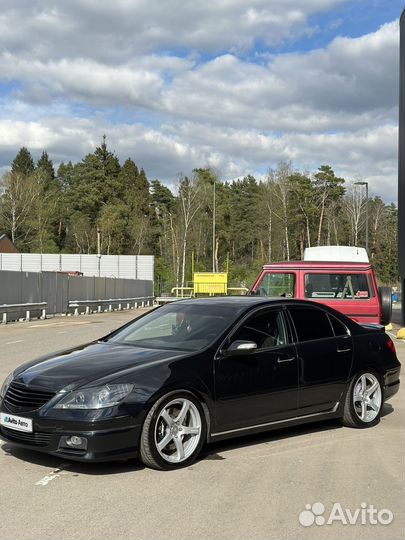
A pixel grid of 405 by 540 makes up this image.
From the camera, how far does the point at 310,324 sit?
705 centimetres

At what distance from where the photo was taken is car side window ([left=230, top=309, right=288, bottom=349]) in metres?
6.39

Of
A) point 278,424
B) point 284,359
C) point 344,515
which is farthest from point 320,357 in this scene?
point 344,515

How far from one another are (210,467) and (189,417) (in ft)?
1.49

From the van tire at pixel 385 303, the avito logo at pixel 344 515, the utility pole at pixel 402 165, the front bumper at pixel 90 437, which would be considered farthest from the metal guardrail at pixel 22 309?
the avito logo at pixel 344 515

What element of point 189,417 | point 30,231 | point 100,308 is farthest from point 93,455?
point 30,231

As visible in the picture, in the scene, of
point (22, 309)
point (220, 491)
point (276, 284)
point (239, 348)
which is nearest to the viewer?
point (220, 491)

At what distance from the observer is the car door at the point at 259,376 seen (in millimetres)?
5973

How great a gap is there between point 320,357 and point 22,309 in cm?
2322

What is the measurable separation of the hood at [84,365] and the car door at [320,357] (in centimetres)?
148

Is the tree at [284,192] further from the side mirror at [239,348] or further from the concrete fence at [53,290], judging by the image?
the side mirror at [239,348]

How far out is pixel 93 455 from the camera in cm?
525

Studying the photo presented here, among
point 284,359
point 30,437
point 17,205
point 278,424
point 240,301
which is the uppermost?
point 17,205

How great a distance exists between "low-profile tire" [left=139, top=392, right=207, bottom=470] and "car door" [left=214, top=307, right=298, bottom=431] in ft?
0.79

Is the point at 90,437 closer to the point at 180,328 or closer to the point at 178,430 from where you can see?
the point at 178,430
